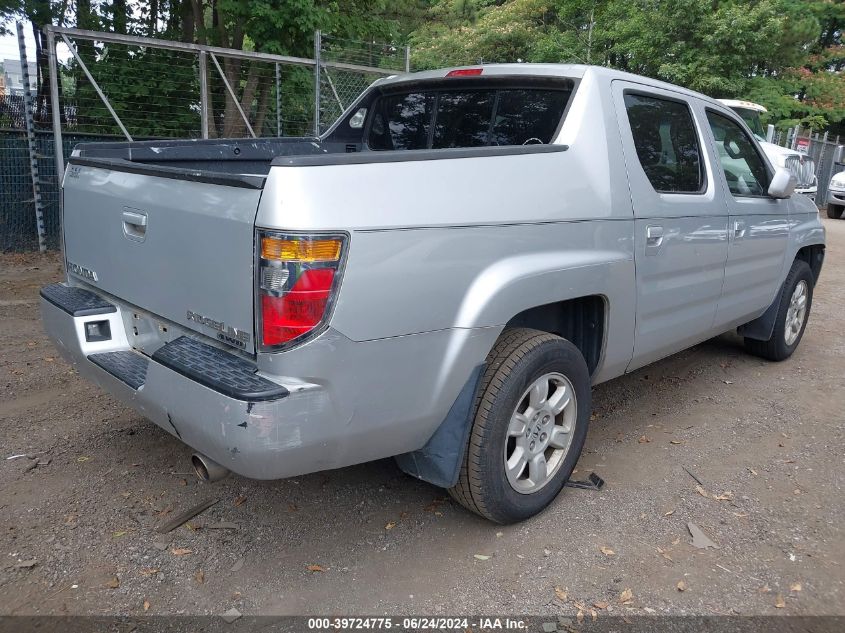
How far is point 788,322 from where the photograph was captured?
5.61 meters

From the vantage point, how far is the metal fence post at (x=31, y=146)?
8117 millimetres

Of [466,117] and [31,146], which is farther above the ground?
[466,117]

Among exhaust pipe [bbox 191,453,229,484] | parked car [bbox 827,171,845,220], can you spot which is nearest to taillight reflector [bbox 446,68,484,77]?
exhaust pipe [bbox 191,453,229,484]

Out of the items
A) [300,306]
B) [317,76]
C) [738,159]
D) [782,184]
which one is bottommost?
[300,306]

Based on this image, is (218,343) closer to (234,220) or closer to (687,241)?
(234,220)

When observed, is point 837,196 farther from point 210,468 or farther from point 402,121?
point 210,468

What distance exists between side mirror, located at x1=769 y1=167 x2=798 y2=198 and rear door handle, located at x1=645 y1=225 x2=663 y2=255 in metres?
1.54

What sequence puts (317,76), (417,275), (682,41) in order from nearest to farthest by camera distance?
1. (417,275)
2. (317,76)
3. (682,41)

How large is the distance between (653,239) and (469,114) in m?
1.18

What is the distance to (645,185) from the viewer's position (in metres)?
3.49

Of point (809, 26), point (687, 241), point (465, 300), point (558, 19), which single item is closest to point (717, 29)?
point (809, 26)

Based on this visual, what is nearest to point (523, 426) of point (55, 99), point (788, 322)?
point (788, 322)

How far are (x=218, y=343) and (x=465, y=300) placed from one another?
35.9 inches

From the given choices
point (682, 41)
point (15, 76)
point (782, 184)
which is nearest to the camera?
point (782, 184)
